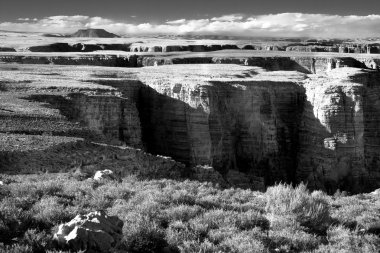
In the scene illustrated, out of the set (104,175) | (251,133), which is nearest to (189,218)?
(104,175)

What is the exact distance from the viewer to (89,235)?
6.45 m

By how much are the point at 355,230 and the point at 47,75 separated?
2546 centimetres

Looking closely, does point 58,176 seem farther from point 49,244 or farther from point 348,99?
point 348,99

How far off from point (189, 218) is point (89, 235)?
273 centimetres

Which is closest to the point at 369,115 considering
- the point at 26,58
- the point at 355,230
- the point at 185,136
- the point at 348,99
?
the point at 348,99

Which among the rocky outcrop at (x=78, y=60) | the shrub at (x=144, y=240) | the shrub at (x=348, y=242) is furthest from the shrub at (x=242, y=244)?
the rocky outcrop at (x=78, y=60)

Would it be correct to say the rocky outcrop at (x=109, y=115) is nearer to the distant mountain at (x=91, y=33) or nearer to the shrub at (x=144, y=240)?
the shrub at (x=144, y=240)

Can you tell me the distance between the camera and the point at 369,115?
101 feet

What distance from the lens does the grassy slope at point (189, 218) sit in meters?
7.43

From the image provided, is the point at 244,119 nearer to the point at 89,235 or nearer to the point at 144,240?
the point at 144,240

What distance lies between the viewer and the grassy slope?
7.43 metres

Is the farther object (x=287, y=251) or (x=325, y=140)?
(x=325, y=140)

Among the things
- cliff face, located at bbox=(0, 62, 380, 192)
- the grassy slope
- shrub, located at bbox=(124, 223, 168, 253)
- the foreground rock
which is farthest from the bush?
cliff face, located at bbox=(0, 62, 380, 192)

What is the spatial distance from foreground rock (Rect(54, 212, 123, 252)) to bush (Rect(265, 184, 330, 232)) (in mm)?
3444
